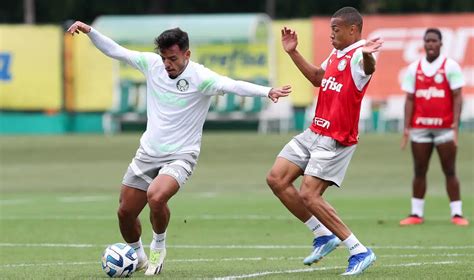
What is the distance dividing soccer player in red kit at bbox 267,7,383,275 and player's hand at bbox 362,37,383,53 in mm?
365

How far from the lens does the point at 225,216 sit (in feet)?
62.0

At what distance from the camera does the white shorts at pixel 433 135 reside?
16875 mm

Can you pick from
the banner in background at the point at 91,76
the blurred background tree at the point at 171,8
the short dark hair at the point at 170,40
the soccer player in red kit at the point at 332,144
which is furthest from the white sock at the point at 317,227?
the blurred background tree at the point at 171,8

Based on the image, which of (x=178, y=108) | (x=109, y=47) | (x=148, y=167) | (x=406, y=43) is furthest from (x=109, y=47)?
(x=406, y=43)

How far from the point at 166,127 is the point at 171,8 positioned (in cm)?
4145

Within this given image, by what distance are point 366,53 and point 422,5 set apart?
3932 cm

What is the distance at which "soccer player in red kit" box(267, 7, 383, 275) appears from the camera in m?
11.4

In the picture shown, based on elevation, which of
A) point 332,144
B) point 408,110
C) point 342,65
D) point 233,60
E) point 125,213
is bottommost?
point 233,60

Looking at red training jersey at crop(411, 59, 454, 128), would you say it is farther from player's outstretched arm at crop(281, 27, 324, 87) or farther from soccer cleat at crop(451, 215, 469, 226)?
player's outstretched arm at crop(281, 27, 324, 87)

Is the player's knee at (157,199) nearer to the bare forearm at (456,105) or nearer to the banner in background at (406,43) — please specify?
the bare forearm at (456,105)

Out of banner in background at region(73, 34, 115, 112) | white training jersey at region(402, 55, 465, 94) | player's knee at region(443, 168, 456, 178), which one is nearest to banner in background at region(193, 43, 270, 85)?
banner in background at region(73, 34, 115, 112)

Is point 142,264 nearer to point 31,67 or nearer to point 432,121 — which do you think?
point 432,121

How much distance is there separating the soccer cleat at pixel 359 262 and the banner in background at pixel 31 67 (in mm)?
28925

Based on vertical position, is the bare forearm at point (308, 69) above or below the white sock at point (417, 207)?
above
